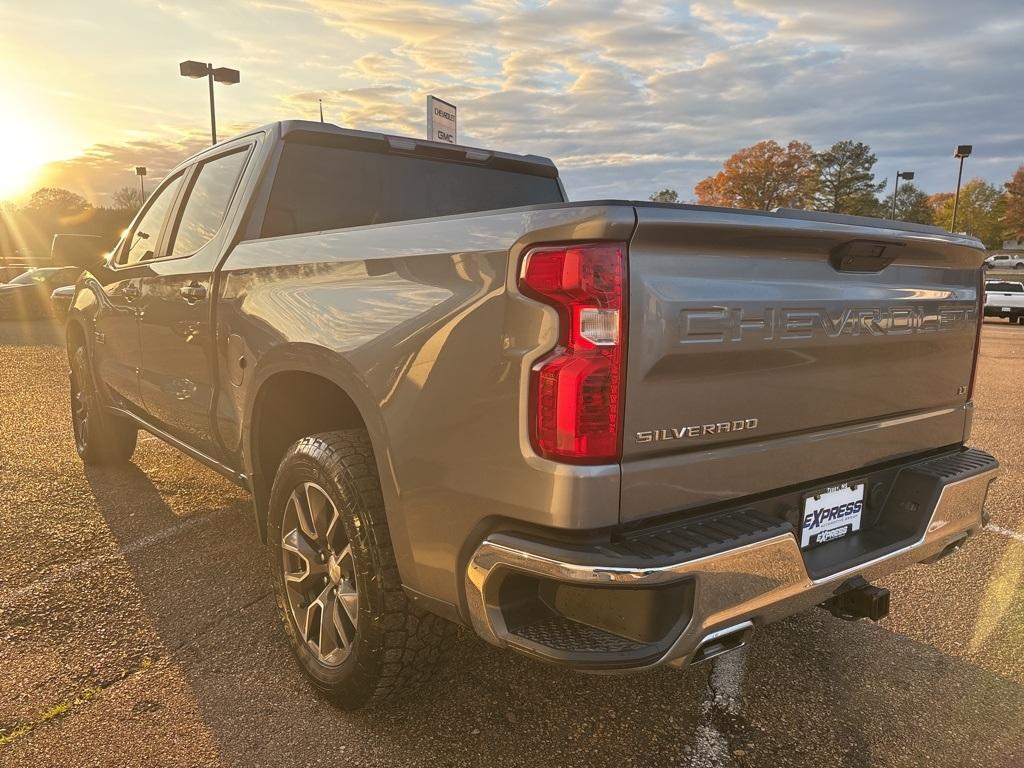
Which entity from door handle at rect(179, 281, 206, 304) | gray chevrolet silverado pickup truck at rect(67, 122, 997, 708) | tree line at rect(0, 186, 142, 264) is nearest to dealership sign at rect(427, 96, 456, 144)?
door handle at rect(179, 281, 206, 304)

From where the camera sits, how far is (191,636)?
309 cm

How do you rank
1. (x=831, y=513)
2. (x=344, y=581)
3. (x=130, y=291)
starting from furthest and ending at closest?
(x=130, y=291) → (x=344, y=581) → (x=831, y=513)

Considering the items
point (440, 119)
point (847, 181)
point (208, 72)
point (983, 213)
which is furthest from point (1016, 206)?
point (440, 119)

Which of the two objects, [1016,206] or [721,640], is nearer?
[721,640]

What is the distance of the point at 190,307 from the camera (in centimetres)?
348

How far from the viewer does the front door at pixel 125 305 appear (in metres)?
4.23

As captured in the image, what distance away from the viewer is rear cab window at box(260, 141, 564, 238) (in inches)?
137

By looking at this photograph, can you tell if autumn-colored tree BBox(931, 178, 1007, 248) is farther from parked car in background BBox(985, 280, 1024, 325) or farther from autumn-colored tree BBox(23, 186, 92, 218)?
autumn-colored tree BBox(23, 186, 92, 218)

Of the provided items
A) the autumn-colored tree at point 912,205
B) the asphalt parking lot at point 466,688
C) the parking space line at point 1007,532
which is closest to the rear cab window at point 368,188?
the asphalt parking lot at point 466,688

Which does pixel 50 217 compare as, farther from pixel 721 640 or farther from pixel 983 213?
pixel 983 213

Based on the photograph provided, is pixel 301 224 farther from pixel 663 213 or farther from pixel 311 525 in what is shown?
pixel 663 213

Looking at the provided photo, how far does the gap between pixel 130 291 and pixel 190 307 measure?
39.1 inches

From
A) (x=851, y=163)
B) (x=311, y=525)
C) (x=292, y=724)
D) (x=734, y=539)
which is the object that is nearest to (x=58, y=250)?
(x=311, y=525)

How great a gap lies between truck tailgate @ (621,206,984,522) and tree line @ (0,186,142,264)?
206 feet
